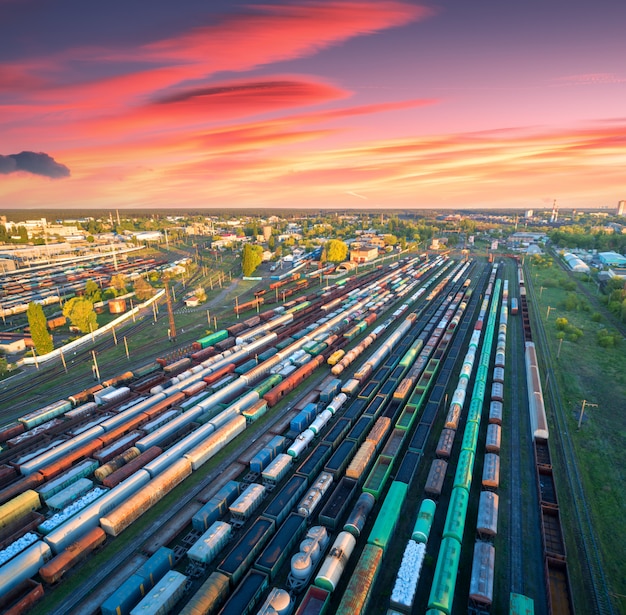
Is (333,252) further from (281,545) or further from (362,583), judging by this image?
(362,583)

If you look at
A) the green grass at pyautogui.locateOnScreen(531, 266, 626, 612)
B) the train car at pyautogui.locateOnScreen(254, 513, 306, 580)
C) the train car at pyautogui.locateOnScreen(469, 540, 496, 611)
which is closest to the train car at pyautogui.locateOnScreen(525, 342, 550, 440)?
the green grass at pyautogui.locateOnScreen(531, 266, 626, 612)

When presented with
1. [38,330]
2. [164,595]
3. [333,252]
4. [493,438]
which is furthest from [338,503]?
[333,252]

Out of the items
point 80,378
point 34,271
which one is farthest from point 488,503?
point 34,271

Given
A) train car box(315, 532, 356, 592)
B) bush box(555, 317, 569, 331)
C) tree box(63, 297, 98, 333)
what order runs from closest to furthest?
train car box(315, 532, 356, 592)
tree box(63, 297, 98, 333)
bush box(555, 317, 569, 331)

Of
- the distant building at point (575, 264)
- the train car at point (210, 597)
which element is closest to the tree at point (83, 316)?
the train car at point (210, 597)

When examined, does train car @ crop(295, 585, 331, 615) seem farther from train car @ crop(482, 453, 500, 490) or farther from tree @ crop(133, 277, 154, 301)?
tree @ crop(133, 277, 154, 301)
